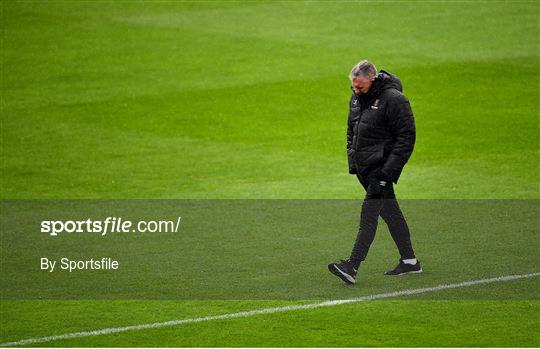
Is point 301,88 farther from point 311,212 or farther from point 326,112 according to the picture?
point 311,212

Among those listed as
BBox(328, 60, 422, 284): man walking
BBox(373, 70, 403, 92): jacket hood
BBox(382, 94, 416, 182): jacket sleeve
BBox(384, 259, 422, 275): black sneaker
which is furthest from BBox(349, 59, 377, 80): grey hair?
BBox(384, 259, 422, 275): black sneaker

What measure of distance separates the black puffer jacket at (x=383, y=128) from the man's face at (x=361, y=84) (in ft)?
0.30

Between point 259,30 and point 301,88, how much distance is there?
5608 mm

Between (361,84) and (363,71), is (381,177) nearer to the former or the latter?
(361,84)

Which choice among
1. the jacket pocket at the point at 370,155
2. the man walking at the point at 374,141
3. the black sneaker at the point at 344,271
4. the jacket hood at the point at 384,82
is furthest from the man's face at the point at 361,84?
the black sneaker at the point at 344,271

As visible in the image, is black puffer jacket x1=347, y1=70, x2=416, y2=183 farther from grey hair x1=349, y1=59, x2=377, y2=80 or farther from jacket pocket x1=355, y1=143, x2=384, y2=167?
grey hair x1=349, y1=59, x2=377, y2=80

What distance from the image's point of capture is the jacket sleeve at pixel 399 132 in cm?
1177

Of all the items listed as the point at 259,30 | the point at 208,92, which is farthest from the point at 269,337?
the point at 259,30

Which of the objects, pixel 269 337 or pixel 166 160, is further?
pixel 166 160

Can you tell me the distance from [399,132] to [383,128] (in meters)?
0.18

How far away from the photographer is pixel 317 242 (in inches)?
557

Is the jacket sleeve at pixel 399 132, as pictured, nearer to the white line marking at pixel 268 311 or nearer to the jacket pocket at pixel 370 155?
the jacket pocket at pixel 370 155

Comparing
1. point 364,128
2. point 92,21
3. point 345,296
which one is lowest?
point 92,21

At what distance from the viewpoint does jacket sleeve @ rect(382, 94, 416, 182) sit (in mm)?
11766
